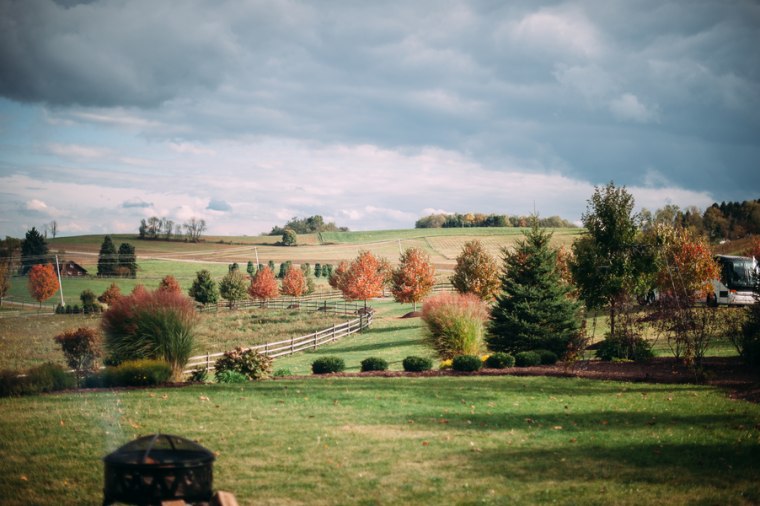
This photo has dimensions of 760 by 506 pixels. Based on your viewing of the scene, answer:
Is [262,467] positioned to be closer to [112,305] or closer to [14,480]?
[14,480]

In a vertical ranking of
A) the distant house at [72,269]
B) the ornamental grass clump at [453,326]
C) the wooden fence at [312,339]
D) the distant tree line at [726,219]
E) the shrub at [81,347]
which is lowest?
the wooden fence at [312,339]

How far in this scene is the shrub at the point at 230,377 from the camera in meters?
17.9

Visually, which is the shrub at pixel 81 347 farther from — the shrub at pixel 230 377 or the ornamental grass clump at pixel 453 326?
the ornamental grass clump at pixel 453 326

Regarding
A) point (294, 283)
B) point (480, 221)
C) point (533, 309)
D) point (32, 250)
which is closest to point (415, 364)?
point (533, 309)

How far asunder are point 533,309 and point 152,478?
21840 millimetres

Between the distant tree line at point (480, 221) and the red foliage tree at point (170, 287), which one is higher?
the distant tree line at point (480, 221)

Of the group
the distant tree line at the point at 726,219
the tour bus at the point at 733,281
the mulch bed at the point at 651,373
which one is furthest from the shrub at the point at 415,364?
the distant tree line at the point at 726,219

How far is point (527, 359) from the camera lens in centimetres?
2139

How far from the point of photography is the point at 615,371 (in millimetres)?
19484

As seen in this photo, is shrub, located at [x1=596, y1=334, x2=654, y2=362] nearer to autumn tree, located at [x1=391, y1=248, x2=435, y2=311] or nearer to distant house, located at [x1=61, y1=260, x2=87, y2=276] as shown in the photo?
autumn tree, located at [x1=391, y1=248, x2=435, y2=311]

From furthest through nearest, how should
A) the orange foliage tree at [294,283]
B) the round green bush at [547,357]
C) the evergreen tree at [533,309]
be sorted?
the orange foliage tree at [294,283]
the evergreen tree at [533,309]
the round green bush at [547,357]

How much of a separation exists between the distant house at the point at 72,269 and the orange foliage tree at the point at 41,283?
13.4m

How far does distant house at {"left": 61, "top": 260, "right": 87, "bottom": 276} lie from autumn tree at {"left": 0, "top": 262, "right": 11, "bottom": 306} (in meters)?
18.7

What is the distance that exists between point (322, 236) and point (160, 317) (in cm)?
10855
